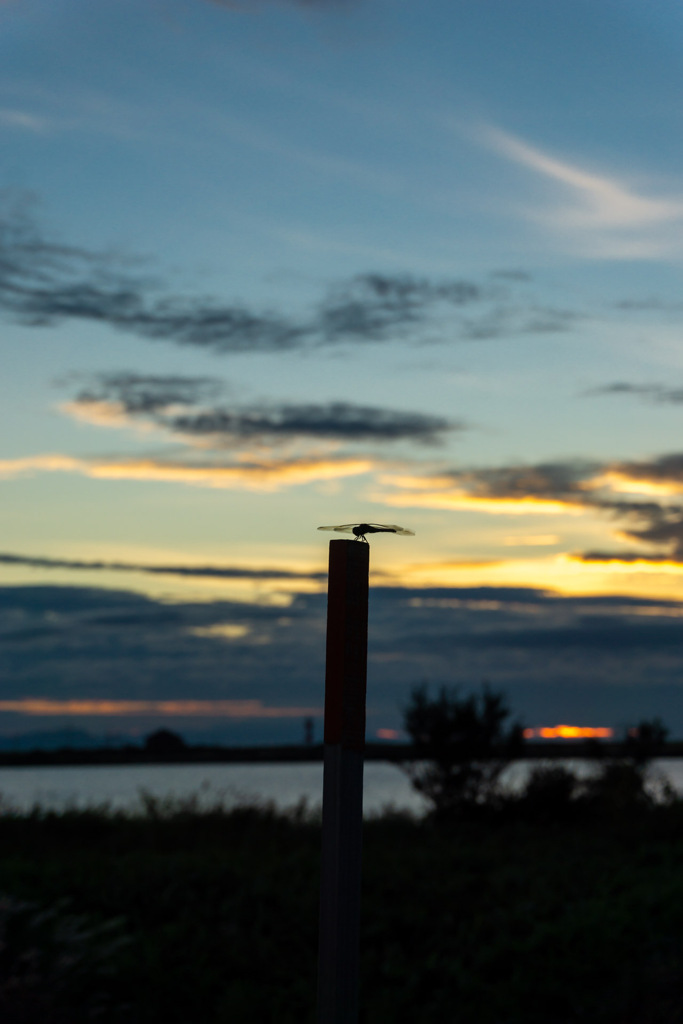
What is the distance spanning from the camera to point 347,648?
5.61 meters

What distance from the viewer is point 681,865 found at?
16891 mm

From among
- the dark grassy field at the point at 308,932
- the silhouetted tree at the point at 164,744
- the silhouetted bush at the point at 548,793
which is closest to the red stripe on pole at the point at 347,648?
the dark grassy field at the point at 308,932

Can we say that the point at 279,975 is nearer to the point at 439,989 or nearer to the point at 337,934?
the point at 439,989

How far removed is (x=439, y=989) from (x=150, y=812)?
10.2 meters

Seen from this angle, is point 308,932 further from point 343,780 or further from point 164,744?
point 164,744

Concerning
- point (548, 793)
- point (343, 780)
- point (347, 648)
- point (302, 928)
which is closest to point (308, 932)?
point (302, 928)

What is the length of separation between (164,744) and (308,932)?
8863cm

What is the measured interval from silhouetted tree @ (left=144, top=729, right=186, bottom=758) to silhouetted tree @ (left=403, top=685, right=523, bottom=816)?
75552 millimetres

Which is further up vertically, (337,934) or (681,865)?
(337,934)

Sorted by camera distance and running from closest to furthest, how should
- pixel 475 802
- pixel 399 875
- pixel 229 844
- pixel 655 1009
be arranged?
pixel 655 1009 → pixel 399 875 → pixel 229 844 → pixel 475 802

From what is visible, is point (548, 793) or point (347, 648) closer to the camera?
point (347, 648)

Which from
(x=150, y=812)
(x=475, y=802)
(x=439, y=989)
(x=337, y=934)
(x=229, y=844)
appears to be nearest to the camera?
(x=337, y=934)

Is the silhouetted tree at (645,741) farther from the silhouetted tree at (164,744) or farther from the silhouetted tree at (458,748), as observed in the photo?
the silhouetted tree at (164,744)

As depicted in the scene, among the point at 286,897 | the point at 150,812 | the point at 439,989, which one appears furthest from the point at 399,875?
the point at 150,812
